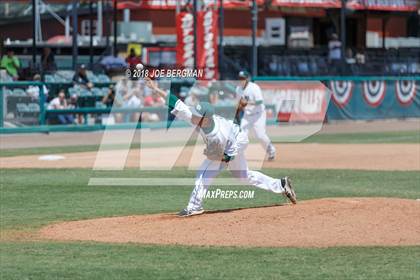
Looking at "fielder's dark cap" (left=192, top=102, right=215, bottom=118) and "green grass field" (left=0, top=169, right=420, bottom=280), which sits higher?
"fielder's dark cap" (left=192, top=102, right=215, bottom=118)

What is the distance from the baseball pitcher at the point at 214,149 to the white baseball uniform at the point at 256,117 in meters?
9.34

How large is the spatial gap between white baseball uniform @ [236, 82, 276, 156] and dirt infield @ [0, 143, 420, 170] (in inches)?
18.0

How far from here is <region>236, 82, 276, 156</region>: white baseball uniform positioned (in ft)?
74.9

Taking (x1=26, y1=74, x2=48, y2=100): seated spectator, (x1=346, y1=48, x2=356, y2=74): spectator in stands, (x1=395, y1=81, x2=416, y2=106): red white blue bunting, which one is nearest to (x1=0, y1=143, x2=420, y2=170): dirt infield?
(x1=26, y1=74, x2=48, y2=100): seated spectator

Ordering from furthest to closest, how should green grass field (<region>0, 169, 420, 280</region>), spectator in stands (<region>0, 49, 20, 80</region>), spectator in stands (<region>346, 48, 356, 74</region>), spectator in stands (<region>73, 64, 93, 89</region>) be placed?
spectator in stands (<region>346, 48, 356, 74</region>)
spectator in stands (<region>73, 64, 93, 89</region>)
spectator in stands (<region>0, 49, 20, 80</region>)
green grass field (<region>0, 169, 420, 280</region>)

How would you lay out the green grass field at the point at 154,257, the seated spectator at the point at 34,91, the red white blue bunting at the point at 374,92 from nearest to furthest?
the green grass field at the point at 154,257, the seated spectator at the point at 34,91, the red white blue bunting at the point at 374,92

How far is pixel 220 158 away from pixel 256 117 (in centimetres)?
1030

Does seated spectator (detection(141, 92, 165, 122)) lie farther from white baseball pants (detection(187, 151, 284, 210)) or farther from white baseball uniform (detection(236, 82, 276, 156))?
white baseball pants (detection(187, 151, 284, 210))

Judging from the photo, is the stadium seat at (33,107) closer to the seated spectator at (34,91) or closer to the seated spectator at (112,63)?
A: the seated spectator at (34,91)

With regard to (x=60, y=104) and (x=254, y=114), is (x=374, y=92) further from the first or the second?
(x=254, y=114)

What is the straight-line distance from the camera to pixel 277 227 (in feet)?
39.6

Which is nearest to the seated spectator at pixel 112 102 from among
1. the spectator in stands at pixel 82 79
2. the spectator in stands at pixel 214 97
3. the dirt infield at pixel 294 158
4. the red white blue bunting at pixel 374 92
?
the spectator in stands at pixel 82 79

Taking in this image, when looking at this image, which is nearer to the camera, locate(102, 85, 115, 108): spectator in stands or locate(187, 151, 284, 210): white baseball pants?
locate(187, 151, 284, 210): white baseball pants

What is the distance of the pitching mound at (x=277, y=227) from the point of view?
11.5 m
